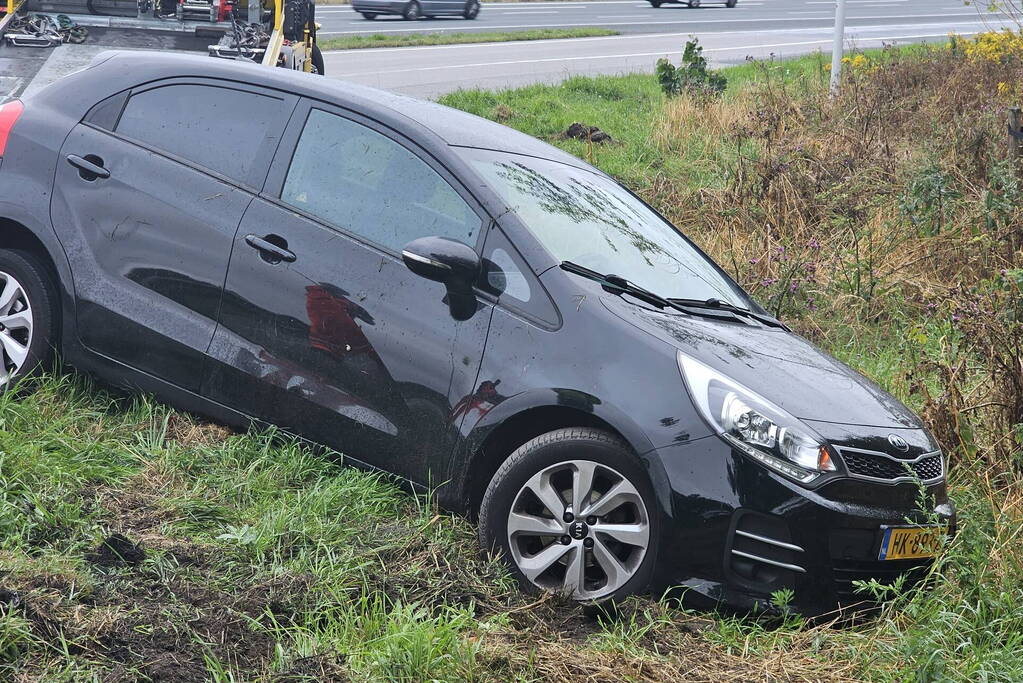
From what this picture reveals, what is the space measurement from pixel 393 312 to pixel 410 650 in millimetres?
1367

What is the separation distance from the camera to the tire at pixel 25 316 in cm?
505

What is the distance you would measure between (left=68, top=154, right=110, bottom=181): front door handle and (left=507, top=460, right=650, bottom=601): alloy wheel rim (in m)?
2.34

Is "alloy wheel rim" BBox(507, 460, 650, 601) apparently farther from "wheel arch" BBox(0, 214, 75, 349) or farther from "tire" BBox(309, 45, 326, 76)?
"tire" BBox(309, 45, 326, 76)

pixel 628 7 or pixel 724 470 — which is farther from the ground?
pixel 628 7

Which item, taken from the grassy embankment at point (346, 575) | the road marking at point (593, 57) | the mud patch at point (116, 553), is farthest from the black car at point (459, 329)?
the road marking at point (593, 57)

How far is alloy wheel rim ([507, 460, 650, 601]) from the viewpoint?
389 centimetres

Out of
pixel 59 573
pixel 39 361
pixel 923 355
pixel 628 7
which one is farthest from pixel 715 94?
pixel 628 7

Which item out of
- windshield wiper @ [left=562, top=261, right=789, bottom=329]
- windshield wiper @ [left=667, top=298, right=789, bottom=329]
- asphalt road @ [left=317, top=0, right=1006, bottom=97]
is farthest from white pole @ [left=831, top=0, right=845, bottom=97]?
windshield wiper @ [left=562, top=261, right=789, bottom=329]

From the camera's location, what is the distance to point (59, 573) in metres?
3.63

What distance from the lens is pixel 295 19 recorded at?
45.4 ft

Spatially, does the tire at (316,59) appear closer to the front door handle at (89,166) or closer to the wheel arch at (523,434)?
the front door handle at (89,166)

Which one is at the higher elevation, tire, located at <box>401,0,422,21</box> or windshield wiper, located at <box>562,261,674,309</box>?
tire, located at <box>401,0,422,21</box>

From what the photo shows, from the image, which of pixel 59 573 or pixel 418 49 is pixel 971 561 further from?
pixel 418 49

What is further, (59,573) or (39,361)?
(39,361)
